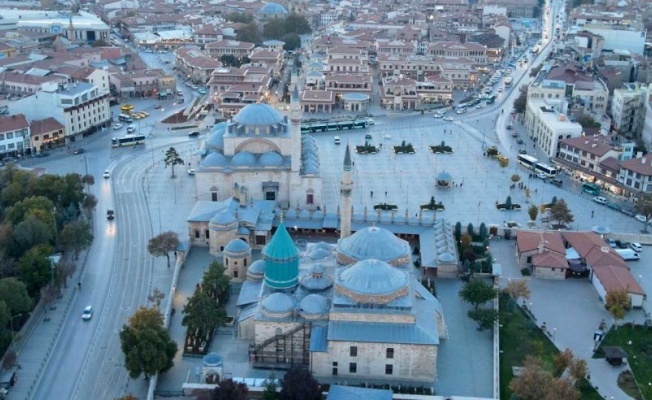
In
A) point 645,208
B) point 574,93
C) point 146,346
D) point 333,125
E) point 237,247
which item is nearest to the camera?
point 146,346

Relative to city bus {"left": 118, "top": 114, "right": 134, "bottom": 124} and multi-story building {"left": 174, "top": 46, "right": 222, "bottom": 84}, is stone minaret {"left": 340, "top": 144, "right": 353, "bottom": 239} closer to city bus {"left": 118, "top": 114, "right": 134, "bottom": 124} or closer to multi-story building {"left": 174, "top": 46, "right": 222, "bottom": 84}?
city bus {"left": 118, "top": 114, "right": 134, "bottom": 124}

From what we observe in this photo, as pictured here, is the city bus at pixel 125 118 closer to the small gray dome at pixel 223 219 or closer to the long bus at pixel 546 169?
the small gray dome at pixel 223 219

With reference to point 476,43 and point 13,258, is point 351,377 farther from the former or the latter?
point 476,43

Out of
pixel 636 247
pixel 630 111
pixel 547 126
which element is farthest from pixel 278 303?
pixel 630 111

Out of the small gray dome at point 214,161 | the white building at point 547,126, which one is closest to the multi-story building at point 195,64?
the white building at point 547,126

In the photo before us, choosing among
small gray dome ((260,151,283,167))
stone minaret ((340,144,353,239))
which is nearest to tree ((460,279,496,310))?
stone minaret ((340,144,353,239))

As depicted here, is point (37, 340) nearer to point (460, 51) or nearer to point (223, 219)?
point (223, 219)
